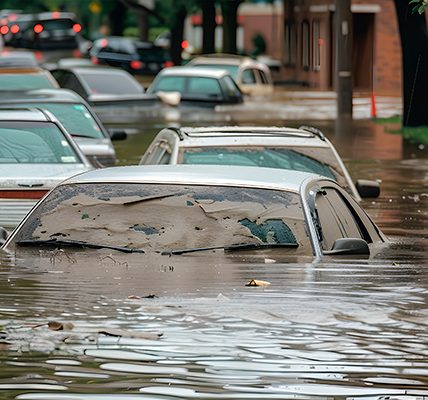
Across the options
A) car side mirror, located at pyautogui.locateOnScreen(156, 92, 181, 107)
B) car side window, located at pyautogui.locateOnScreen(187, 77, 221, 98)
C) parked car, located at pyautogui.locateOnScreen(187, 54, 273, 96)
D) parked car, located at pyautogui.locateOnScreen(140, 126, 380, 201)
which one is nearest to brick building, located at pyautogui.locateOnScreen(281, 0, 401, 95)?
parked car, located at pyautogui.locateOnScreen(187, 54, 273, 96)

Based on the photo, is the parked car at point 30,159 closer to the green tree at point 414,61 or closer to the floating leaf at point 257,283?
the floating leaf at point 257,283

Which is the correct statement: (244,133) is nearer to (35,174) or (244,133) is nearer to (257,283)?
(35,174)

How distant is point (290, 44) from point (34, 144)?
53.6 m

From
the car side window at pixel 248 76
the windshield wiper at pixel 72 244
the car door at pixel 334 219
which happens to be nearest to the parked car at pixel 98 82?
the car side window at pixel 248 76

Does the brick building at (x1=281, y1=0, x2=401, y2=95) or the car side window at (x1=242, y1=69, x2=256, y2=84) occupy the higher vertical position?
the car side window at (x1=242, y1=69, x2=256, y2=84)

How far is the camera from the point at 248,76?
1784 inches

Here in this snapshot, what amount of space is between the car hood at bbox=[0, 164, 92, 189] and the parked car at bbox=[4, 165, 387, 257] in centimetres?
407

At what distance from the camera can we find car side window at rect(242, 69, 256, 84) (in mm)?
45094

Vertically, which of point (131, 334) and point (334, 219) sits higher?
point (131, 334)

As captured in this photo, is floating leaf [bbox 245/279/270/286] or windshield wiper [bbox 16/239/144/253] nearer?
floating leaf [bbox 245/279/270/286]

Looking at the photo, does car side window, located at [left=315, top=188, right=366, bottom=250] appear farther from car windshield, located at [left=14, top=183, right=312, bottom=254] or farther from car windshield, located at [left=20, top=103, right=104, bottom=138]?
car windshield, located at [left=20, top=103, right=104, bottom=138]

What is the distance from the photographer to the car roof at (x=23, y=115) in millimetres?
15898

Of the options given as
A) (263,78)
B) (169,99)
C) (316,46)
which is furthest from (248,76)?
(316,46)

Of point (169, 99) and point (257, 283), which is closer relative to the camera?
point (257, 283)
